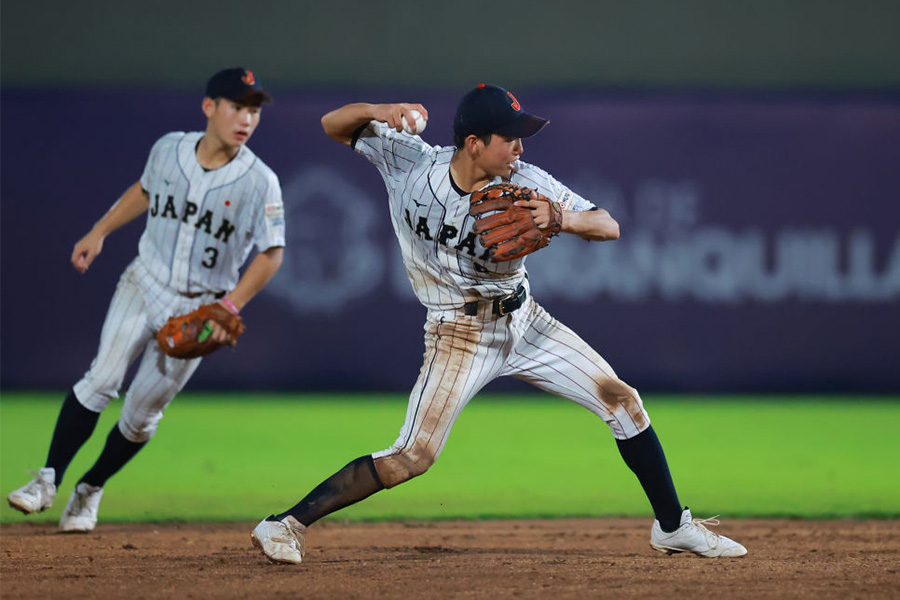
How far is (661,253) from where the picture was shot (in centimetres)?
1106

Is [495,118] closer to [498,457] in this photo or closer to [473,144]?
[473,144]

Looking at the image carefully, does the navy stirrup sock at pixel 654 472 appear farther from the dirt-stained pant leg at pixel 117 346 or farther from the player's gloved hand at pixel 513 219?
the dirt-stained pant leg at pixel 117 346

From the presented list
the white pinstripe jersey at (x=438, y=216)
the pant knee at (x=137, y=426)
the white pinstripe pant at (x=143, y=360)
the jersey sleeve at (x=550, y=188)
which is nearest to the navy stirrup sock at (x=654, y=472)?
the white pinstripe jersey at (x=438, y=216)

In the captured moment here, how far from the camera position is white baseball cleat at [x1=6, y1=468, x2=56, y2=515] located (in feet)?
18.2

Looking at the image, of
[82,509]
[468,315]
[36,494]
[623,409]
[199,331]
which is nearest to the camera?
[468,315]

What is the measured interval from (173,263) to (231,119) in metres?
0.74

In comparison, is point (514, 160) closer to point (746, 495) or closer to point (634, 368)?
point (746, 495)

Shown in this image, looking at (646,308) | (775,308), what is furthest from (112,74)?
(775,308)

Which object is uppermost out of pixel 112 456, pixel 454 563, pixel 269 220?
pixel 269 220

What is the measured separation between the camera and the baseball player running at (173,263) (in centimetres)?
570

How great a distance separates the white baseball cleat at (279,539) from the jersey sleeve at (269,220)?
150cm

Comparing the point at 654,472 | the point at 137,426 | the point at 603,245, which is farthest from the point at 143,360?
the point at 603,245

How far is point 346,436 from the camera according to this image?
29.0 feet

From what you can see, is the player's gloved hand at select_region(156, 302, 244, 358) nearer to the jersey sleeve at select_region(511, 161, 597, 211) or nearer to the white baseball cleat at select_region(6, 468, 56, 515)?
the white baseball cleat at select_region(6, 468, 56, 515)
